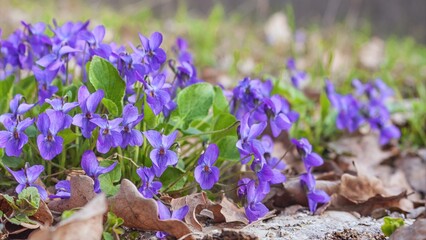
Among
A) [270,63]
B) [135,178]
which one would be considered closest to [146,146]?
[135,178]

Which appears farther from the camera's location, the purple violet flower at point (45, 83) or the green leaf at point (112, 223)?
the purple violet flower at point (45, 83)

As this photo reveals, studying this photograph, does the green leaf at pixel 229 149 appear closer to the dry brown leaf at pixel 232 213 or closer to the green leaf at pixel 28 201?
the dry brown leaf at pixel 232 213

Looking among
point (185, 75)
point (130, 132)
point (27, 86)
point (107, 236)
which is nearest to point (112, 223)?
point (107, 236)

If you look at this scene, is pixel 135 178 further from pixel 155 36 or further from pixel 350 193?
pixel 350 193

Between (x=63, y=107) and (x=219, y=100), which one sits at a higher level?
(x=63, y=107)

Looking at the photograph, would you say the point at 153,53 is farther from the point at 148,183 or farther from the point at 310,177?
the point at 310,177

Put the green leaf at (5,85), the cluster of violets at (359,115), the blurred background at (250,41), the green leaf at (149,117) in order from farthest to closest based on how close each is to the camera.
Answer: the blurred background at (250,41), the cluster of violets at (359,115), the green leaf at (5,85), the green leaf at (149,117)

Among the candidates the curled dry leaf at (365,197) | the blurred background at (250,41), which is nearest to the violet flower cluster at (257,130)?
the curled dry leaf at (365,197)

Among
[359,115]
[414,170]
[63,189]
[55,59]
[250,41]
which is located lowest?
[250,41]
